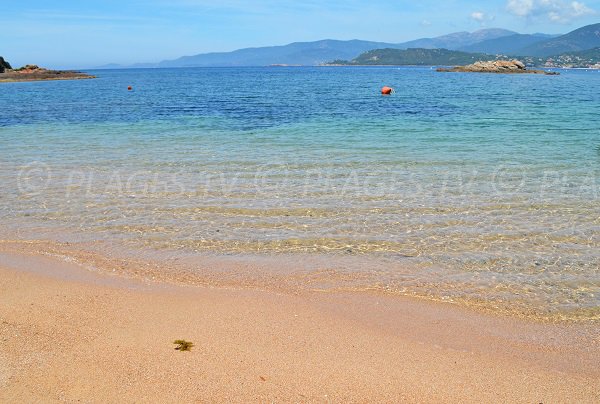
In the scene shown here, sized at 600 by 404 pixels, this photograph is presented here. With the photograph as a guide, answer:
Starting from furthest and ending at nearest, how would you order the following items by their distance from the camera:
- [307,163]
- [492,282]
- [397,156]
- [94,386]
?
[397,156], [307,163], [492,282], [94,386]

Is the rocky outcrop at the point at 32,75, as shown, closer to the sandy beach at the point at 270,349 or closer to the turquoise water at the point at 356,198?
the turquoise water at the point at 356,198

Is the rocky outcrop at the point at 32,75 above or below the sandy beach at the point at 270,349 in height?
above

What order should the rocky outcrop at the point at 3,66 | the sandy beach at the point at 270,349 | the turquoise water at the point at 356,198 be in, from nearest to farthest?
the sandy beach at the point at 270,349
the turquoise water at the point at 356,198
the rocky outcrop at the point at 3,66

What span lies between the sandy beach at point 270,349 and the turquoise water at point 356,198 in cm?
103

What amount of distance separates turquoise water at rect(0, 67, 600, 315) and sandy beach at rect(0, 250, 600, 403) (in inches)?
40.5

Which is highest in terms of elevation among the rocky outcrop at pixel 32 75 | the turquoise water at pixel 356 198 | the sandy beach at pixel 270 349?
the rocky outcrop at pixel 32 75

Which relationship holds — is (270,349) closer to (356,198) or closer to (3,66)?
(356,198)

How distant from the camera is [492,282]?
7680 mm

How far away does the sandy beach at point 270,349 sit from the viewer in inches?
196

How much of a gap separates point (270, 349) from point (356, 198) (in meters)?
6.86

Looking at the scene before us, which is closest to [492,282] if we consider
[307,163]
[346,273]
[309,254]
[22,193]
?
[346,273]

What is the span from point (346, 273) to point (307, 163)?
876cm

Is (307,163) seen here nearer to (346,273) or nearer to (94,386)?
(346,273)

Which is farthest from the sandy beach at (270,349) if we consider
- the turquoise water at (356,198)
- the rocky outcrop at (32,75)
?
the rocky outcrop at (32,75)
